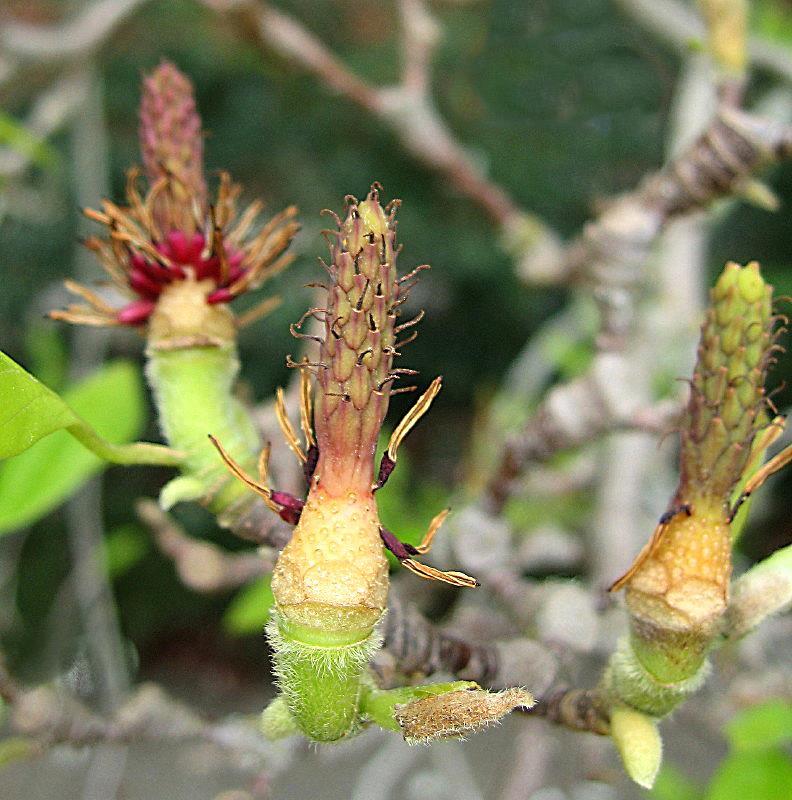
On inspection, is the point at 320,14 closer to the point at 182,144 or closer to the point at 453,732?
the point at 182,144

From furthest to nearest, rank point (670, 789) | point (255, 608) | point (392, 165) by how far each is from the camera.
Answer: point (392, 165) → point (670, 789) → point (255, 608)

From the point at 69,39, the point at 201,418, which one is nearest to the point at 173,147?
the point at 201,418

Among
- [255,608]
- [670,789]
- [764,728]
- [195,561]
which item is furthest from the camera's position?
[670,789]

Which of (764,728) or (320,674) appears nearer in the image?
(320,674)

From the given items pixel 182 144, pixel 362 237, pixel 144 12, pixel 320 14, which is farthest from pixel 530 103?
pixel 362 237

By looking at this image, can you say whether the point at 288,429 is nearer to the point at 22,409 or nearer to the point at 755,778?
the point at 22,409

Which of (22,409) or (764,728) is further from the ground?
(22,409)

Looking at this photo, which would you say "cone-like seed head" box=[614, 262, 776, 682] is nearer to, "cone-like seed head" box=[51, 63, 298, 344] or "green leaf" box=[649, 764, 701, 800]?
"cone-like seed head" box=[51, 63, 298, 344]
